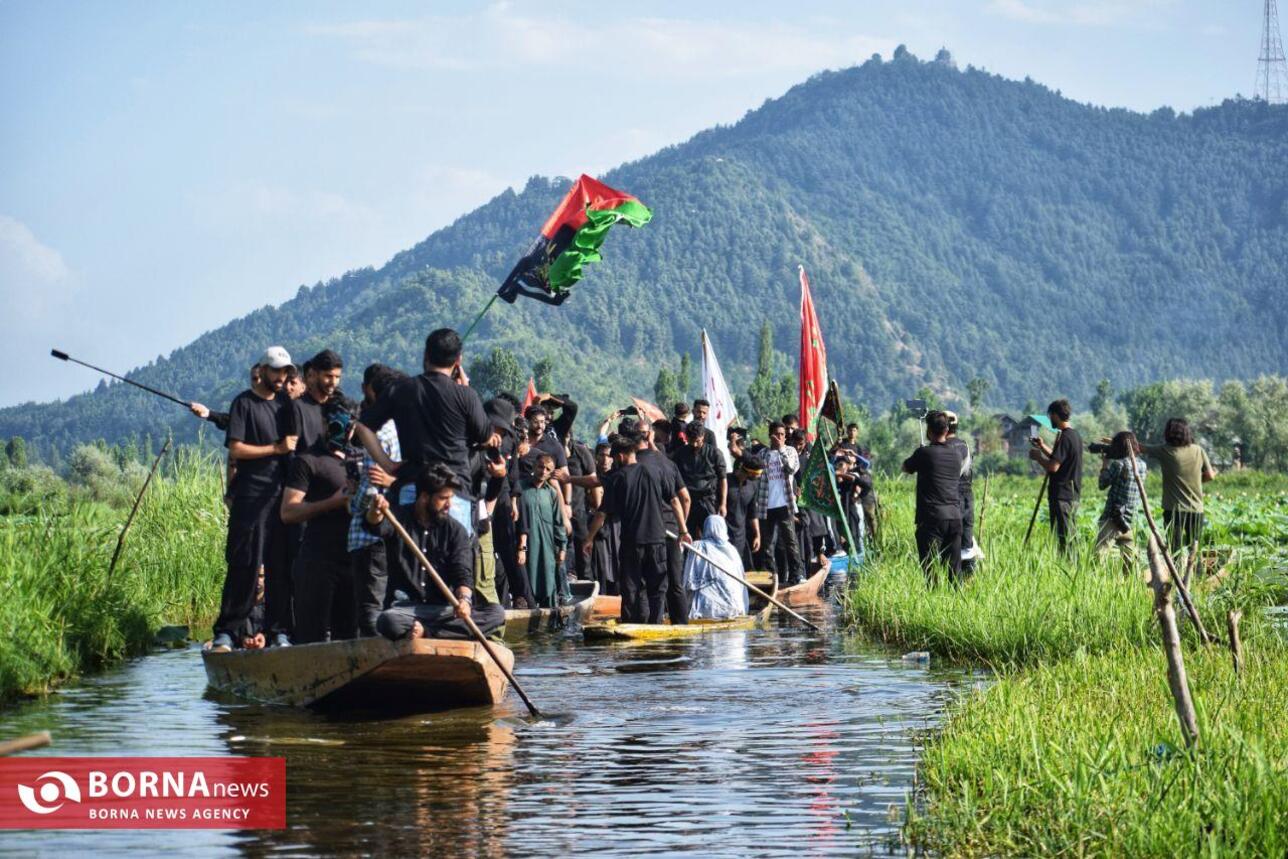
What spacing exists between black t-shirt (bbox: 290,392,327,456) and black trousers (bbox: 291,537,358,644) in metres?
0.66

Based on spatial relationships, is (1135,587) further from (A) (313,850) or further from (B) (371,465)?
(A) (313,850)

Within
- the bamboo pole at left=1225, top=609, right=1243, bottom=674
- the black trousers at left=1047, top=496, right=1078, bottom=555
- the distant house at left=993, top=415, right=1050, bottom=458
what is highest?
the distant house at left=993, top=415, right=1050, bottom=458

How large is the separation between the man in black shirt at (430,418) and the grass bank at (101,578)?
9.03ft

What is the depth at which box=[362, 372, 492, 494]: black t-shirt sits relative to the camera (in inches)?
422

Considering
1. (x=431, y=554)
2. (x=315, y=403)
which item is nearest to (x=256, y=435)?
(x=315, y=403)

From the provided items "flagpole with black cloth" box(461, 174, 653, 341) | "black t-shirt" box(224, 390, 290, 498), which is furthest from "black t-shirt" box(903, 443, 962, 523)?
"black t-shirt" box(224, 390, 290, 498)

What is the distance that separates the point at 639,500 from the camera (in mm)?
15164

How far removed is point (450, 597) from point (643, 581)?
579cm

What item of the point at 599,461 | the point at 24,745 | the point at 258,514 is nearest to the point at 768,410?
the point at 599,461

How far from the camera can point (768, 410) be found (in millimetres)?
125438

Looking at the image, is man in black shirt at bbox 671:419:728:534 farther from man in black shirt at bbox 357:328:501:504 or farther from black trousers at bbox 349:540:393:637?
black trousers at bbox 349:540:393:637

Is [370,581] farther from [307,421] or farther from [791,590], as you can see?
[791,590]

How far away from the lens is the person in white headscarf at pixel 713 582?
55.2ft

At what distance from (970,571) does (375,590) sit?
24.2ft
